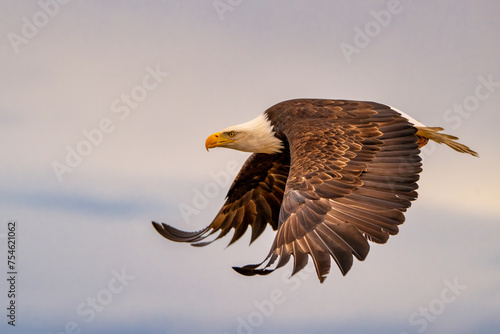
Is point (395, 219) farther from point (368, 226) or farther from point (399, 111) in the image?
point (399, 111)

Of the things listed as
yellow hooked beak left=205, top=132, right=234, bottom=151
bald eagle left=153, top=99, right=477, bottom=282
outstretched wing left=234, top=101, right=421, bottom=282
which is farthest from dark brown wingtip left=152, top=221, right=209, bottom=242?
outstretched wing left=234, top=101, right=421, bottom=282

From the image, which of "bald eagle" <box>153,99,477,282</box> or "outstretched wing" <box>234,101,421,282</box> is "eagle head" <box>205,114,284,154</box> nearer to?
"bald eagle" <box>153,99,477,282</box>

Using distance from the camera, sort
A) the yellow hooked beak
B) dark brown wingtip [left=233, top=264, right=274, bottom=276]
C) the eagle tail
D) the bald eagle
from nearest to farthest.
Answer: dark brown wingtip [left=233, top=264, right=274, bottom=276] < the bald eagle < the eagle tail < the yellow hooked beak

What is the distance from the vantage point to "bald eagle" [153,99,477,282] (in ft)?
27.6

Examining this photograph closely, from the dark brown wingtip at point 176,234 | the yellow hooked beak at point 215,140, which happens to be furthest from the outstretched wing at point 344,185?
the dark brown wingtip at point 176,234

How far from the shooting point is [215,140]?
1173cm

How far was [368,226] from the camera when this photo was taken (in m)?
8.52

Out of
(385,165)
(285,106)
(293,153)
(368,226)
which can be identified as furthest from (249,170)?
(368,226)

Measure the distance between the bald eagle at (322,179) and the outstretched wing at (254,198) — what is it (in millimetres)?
15

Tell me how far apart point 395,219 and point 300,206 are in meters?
1.06

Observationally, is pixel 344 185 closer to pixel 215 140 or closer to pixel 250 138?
pixel 250 138

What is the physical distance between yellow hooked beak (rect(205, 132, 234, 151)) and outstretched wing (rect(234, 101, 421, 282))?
140 centimetres

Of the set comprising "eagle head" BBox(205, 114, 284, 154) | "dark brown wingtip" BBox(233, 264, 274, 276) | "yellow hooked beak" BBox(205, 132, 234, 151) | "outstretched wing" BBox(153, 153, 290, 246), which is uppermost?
"yellow hooked beak" BBox(205, 132, 234, 151)

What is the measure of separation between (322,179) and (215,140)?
291 cm
